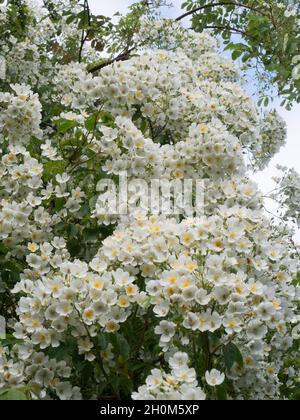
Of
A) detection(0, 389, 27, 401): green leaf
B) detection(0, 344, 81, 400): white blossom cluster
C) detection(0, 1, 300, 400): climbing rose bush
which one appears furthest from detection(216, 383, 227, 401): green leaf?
detection(0, 389, 27, 401): green leaf

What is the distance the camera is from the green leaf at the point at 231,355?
1.99 m

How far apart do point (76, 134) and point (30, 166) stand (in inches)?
13.5

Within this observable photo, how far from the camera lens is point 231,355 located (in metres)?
1.99

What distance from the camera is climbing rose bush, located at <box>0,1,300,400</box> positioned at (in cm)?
201

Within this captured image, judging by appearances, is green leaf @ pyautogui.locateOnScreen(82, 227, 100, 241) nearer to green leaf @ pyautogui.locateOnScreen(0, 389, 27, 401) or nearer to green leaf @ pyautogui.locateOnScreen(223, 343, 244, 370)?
green leaf @ pyautogui.locateOnScreen(223, 343, 244, 370)

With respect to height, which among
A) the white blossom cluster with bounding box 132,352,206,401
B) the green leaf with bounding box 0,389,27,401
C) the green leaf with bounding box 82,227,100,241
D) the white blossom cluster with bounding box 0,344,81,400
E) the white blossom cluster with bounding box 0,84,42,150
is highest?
the white blossom cluster with bounding box 0,84,42,150

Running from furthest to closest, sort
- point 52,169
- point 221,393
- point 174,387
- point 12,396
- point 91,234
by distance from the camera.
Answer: point 52,169
point 91,234
point 221,393
point 174,387
point 12,396

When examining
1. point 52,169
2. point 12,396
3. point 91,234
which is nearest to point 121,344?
point 12,396

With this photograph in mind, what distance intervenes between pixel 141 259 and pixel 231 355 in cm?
48

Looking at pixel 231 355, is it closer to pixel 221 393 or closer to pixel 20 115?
pixel 221 393

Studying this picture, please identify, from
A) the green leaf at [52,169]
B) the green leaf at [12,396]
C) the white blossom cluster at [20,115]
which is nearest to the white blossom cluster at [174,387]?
the green leaf at [12,396]

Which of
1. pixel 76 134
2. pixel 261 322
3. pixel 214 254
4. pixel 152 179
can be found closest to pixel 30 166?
pixel 76 134

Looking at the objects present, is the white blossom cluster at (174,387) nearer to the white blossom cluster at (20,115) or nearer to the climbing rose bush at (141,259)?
the climbing rose bush at (141,259)

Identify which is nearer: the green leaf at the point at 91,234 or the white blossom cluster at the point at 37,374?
the white blossom cluster at the point at 37,374
